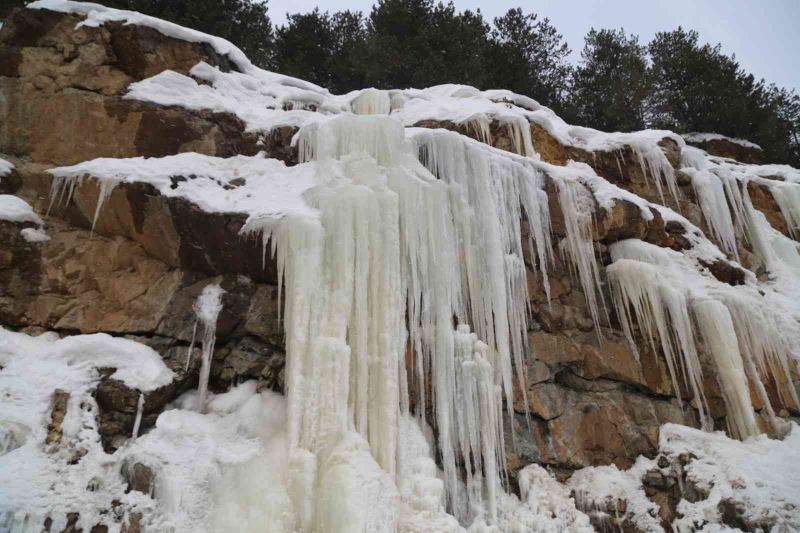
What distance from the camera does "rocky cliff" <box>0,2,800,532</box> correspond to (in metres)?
5.10

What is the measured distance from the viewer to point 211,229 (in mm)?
6133

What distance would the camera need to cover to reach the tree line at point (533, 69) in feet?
49.1

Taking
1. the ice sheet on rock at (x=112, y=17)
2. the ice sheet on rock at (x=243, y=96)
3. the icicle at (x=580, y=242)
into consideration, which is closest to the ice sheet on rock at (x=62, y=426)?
the ice sheet on rock at (x=243, y=96)

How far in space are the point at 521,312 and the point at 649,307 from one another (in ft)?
6.81

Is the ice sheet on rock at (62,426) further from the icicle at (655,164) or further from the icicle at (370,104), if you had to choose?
the icicle at (655,164)

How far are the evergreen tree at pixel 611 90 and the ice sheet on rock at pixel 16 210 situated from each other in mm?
14543

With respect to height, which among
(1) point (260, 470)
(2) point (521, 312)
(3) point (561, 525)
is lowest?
(3) point (561, 525)

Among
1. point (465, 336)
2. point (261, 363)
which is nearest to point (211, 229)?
point (261, 363)

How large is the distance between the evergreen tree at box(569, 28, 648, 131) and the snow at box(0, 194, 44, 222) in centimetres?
1454

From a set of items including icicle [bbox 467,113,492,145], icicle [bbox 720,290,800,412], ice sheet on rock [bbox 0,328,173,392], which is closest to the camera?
ice sheet on rock [bbox 0,328,173,392]

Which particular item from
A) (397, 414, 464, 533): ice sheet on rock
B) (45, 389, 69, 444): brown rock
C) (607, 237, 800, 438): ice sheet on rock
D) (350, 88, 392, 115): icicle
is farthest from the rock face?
(45, 389, 69, 444): brown rock

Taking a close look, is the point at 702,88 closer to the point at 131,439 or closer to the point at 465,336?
the point at 465,336

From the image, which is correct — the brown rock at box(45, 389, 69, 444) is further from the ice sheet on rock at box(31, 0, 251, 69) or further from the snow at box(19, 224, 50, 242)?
the ice sheet on rock at box(31, 0, 251, 69)

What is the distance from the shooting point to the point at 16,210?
6293 millimetres
